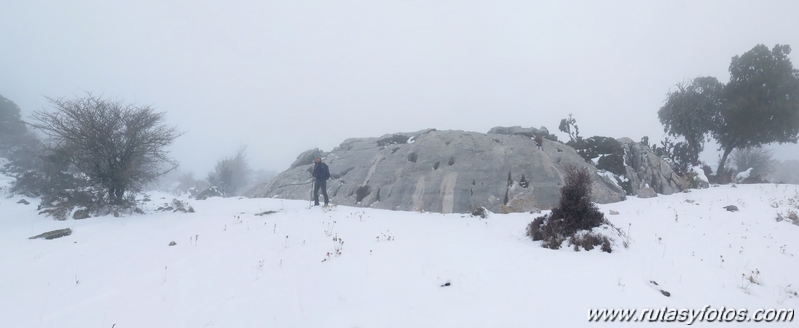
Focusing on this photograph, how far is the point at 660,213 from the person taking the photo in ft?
39.4

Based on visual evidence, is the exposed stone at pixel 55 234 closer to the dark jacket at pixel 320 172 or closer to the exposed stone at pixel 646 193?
the dark jacket at pixel 320 172

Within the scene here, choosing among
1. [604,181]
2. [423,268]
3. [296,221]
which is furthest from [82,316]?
[604,181]

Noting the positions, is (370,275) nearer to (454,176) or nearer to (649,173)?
(454,176)

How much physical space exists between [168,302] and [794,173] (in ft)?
321

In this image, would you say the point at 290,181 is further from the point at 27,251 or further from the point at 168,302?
the point at 168,302

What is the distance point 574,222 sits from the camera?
7980mm

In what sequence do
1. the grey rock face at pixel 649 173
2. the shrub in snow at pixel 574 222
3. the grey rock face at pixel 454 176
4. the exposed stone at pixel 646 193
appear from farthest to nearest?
the grey rock face at pixel 649 173 < the exposed stone at pixel 646 193 < the grey rock face at pixel 454 176 < the shrub in snow at pixel 574 222

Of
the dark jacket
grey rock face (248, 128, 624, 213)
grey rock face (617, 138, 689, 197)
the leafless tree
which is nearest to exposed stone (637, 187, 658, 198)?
grey rock face (617, 138, 689, 197)

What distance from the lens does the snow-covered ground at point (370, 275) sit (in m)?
4.40

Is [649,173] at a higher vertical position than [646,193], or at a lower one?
higher

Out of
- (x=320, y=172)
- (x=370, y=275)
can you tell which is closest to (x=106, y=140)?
(x=320, y=172)

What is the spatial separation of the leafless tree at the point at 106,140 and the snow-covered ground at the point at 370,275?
2969 mm

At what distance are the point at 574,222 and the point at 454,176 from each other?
8841mm

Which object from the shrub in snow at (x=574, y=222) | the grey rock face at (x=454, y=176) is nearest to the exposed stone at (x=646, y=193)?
the grey rock face at (x=454, y=176)
